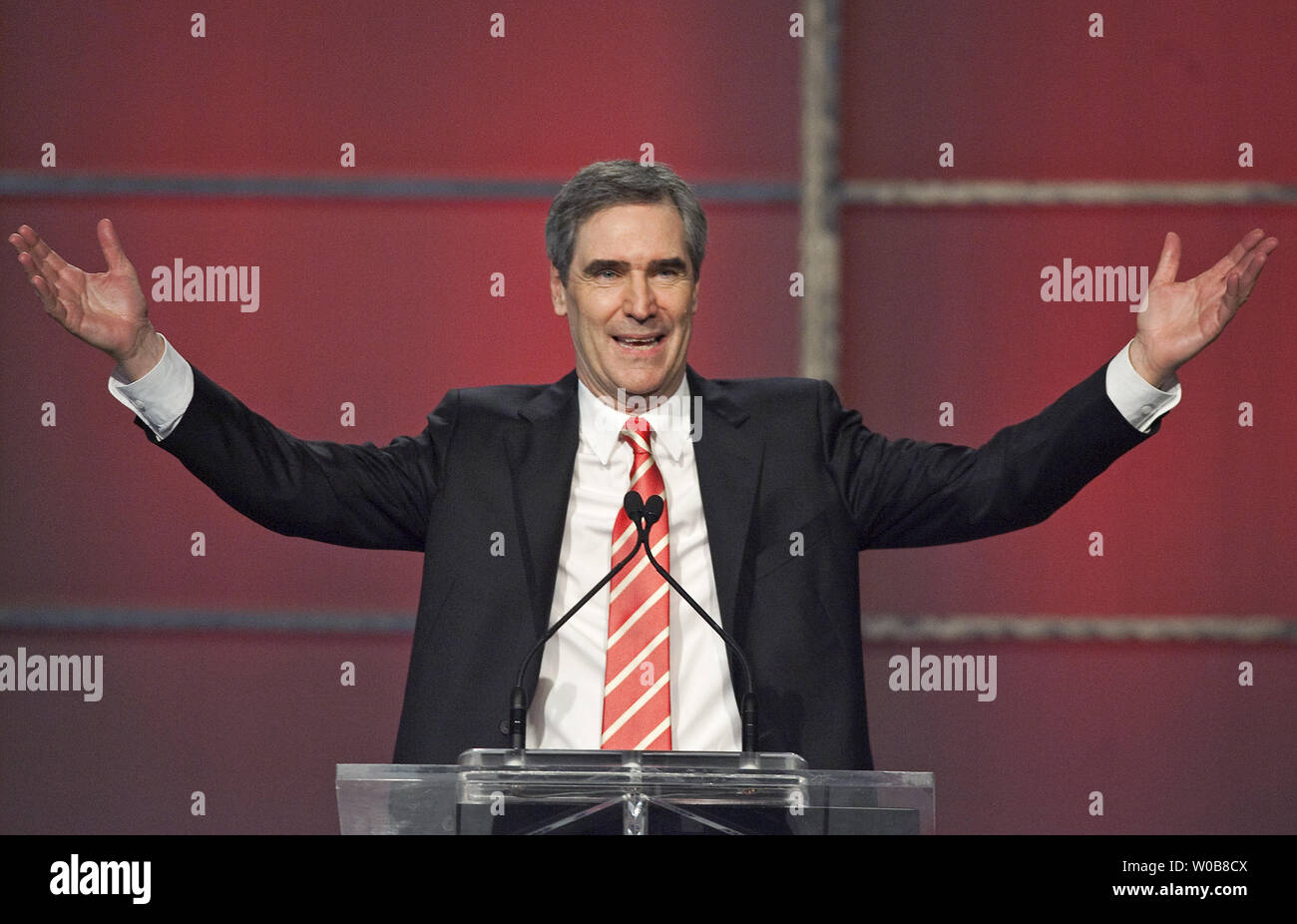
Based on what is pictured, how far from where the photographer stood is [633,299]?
2074 millimetres

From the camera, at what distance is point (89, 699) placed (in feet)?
9.82

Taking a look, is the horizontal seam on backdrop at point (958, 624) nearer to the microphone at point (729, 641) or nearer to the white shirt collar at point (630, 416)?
the white shirt collar at point (630, 416)

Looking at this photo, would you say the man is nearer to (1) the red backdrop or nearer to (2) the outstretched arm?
(2) the outstretched arm

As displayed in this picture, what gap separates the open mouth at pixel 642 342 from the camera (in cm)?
208

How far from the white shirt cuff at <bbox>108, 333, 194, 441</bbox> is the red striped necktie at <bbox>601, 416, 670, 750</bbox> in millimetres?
539

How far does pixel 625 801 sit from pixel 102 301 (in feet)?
2.94

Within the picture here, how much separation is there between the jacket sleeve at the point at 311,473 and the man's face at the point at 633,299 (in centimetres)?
21

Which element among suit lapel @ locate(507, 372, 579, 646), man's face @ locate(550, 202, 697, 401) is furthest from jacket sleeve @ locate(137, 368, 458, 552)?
man's face @ locate(550, 202, 697, 401)

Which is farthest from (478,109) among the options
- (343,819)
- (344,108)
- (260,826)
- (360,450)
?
(343,819)

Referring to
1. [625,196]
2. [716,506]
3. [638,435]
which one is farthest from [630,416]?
[625,196]

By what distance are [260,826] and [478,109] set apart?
141 centimetres

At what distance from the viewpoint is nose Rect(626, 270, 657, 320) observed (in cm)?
207

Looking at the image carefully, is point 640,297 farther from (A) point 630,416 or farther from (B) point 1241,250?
(B) point 1241,250

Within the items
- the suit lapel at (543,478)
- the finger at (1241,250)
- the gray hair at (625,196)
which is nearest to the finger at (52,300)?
the suit lapel at (543,478)
